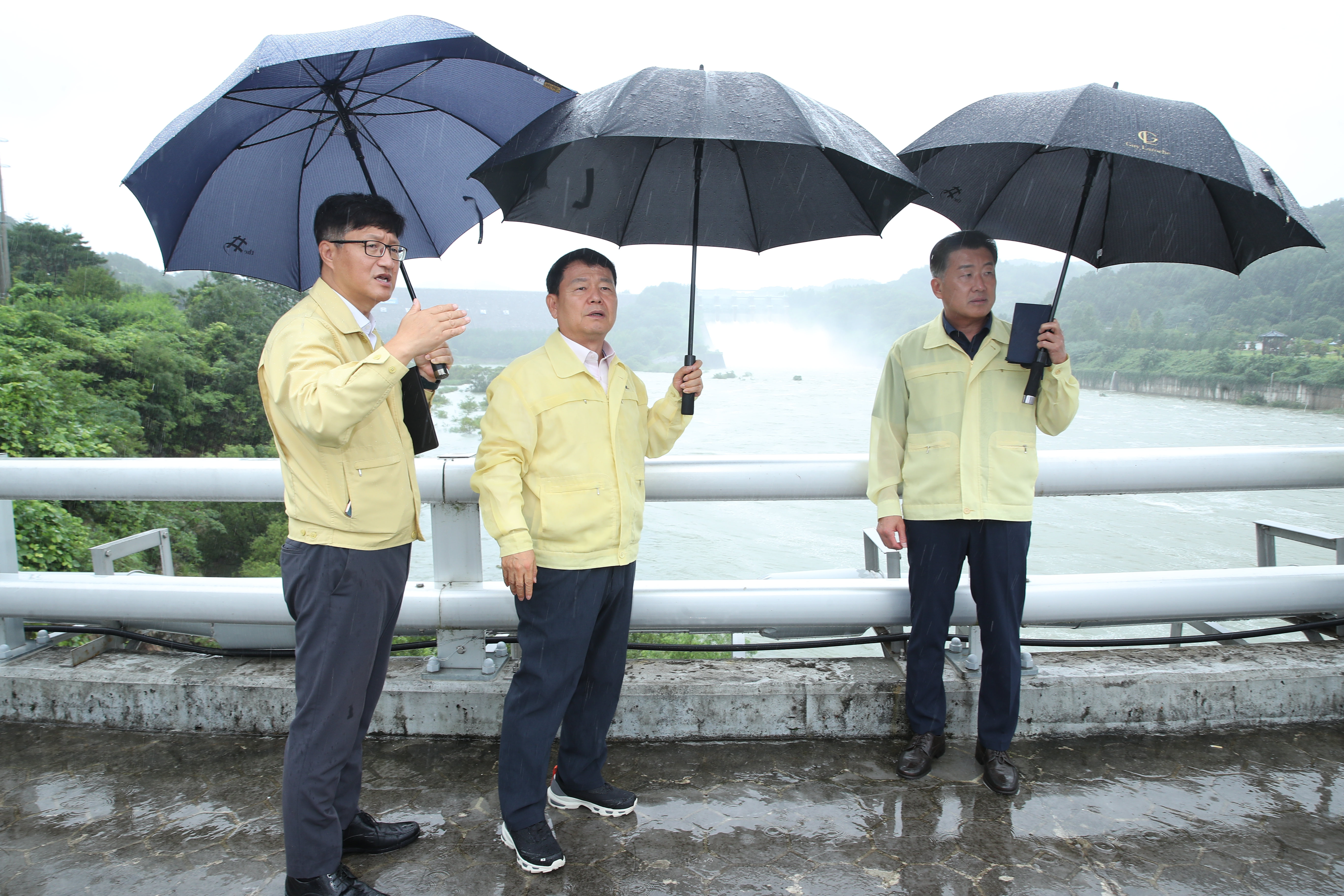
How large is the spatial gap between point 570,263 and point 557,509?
62 cm

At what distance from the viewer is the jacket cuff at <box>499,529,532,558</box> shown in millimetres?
1904

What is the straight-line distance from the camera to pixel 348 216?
1.80 m

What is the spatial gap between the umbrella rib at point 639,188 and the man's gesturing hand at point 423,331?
2.95ft

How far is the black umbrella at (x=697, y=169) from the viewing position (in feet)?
6.16

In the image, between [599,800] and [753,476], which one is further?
[753,476]

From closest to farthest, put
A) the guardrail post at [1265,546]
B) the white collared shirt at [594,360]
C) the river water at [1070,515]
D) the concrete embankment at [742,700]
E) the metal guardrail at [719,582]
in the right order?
the white collared shirt at [594,360] < the metal guardrail at [719,582] < the concrete embankment at [742,700] < the guardrail post at [1265,546] < the river water at [1070,515]

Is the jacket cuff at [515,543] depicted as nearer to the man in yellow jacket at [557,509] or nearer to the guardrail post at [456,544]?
the man in yellow jacket at [557,509]

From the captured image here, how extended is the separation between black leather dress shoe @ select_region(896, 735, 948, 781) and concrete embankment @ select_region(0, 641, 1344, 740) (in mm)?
162

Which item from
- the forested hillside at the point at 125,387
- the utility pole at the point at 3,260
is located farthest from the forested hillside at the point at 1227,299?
the utility pole at the point at 3,260

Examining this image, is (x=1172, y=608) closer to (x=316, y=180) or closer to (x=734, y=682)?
(x=734, y=682)

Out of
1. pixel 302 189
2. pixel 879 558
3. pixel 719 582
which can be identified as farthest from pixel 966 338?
pixel 302 189

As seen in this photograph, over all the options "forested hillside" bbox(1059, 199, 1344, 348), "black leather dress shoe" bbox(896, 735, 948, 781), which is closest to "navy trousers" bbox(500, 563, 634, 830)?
"black leather dress shoe" bbox(896, 735, 948, 781)

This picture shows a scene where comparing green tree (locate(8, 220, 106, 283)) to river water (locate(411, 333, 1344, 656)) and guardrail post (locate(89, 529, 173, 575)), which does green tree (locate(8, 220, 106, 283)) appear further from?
guardrail post (locate(89, 529, 173, 575))

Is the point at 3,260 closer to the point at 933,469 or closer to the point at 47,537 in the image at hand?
the point at 47,537
